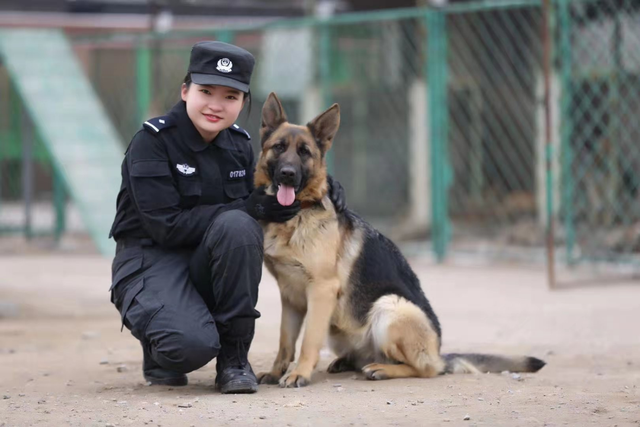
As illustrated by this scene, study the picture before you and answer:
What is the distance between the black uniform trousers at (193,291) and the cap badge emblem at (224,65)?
581 millimetres

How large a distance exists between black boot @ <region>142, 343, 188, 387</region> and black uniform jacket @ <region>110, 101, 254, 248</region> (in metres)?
0.54

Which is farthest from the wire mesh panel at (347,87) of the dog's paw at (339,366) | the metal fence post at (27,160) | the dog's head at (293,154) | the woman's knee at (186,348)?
the woman's knee at (186,348)

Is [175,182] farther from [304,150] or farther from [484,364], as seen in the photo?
[484,364]

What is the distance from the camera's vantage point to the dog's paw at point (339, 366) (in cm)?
441

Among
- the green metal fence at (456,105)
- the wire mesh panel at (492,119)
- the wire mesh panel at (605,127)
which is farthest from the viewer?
the wire mesh panel at (492,119)

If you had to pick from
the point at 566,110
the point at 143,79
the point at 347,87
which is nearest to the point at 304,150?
the point at 566,110

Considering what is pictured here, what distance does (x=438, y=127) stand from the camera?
9.07 metres

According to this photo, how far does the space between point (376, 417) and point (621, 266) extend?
5543 millimetres

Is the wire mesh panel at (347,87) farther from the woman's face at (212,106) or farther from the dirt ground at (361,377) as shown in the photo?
the woman's face at (212,106)

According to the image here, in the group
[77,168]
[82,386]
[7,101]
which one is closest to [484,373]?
[82,386]

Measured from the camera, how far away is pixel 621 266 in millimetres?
8328

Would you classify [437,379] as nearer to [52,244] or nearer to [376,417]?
[376,417]

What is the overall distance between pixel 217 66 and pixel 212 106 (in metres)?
0.17

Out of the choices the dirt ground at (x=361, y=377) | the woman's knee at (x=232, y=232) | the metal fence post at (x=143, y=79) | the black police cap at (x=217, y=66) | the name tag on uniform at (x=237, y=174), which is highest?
the metal fence post at (x=143, y=79)
